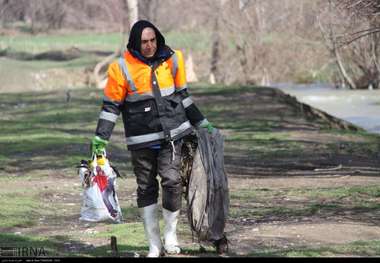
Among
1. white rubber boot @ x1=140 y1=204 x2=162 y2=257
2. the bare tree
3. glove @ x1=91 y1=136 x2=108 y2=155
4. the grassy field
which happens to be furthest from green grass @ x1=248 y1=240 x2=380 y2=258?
the bare tree

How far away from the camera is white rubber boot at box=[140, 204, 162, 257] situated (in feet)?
27.6

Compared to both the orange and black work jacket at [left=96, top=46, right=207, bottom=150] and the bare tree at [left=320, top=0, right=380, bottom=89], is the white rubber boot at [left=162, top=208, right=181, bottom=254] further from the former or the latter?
the bare tree at [left=320, top=0, right=380, bottom=89]

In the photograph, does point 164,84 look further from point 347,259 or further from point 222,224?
point 347,259

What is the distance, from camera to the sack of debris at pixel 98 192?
345 inches

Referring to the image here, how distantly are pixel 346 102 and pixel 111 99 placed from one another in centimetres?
2561

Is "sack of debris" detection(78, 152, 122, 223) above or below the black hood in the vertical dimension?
below

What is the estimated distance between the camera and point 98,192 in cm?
877

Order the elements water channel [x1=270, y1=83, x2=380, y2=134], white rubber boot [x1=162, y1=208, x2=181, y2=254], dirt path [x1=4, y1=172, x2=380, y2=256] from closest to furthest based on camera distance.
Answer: white rubber boot [x1=162, y1=208, x2=181, y2=254]
dirt path [x1=4, y1=172, x2=380, y2=256]
water channel [x1=270, y1=83, x2=380, y2=134]

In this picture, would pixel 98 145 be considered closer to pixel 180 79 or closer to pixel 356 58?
pixel 180 79

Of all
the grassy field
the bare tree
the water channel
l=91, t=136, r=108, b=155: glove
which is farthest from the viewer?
the bare tree

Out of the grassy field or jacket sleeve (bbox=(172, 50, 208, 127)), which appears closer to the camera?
jacket sleeve (bbox=(172, 50, 208, 127))

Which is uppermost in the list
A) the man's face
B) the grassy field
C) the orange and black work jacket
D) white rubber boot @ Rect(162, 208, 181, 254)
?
the man's face

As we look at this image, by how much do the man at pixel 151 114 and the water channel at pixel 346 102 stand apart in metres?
16.8

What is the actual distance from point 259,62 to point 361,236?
34972mm
